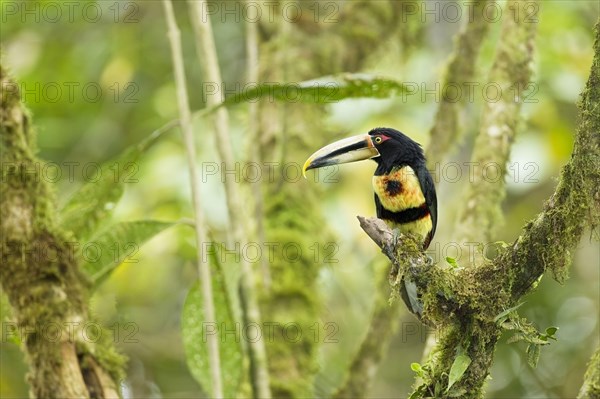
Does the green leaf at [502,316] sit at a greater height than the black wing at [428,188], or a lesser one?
lesser

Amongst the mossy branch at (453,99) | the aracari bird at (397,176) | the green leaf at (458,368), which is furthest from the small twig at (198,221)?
the mossy branch at (453,99)

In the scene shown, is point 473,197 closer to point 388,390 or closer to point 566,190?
point 566,190

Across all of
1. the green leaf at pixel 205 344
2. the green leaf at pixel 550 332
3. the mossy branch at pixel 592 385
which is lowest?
the mossy branch at pixel 592 385

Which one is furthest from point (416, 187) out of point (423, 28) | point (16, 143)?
point (423, 28)

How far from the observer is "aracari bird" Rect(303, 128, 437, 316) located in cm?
375

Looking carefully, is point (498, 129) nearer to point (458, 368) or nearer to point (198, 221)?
point (198, 221)

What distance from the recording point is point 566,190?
2.32 meters

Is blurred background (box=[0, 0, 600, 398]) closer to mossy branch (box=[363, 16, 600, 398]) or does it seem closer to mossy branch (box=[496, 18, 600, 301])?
mossy branch (box=[363, 16, 600, 398])

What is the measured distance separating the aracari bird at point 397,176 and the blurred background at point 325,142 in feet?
4.74

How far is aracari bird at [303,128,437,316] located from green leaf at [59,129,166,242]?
75cm

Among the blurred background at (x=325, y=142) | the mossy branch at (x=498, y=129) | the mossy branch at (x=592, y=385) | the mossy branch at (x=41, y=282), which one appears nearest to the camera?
the mossy branch at (x=592, y=385)

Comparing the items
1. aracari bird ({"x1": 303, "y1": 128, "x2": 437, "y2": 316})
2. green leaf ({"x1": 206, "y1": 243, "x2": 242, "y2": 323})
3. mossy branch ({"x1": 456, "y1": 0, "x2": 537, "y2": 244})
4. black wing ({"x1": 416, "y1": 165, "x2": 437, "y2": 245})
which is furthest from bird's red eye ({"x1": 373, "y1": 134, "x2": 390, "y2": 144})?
green leaf ({"x1": 206, "y1": 243, "x2": 242, "y2": 323})

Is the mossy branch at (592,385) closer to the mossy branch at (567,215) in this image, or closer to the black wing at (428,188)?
the mossy branch at (567,215)

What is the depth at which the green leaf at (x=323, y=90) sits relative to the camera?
3.28 m
